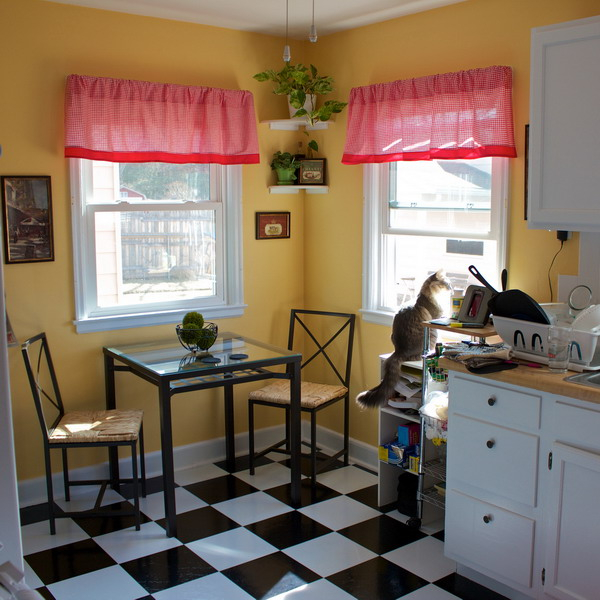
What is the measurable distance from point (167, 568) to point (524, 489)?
149 centimetres

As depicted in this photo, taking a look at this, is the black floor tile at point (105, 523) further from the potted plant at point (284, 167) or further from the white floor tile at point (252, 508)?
the potted plant at point (284, 167)

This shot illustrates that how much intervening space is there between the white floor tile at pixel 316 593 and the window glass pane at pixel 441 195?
1731mm

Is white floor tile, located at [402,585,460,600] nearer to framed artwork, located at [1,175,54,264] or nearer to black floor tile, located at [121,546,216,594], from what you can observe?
black floor tile, located at [121,546,216,594]


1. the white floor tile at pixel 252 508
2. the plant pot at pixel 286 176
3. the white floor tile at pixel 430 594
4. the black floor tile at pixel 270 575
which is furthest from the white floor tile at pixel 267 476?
the plant pot at pixel 286 176

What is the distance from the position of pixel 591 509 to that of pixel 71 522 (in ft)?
7.67

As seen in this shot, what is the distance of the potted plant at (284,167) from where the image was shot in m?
4.25

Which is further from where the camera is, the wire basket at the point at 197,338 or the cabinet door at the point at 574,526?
the wire basket at the point at 197,338

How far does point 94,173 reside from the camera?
377 cm

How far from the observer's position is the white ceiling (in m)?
3.54

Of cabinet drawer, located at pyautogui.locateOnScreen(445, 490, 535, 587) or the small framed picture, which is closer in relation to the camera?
cabinet drawer, located at pyautogui.locateOnScreen(445, 490, 535, 587)

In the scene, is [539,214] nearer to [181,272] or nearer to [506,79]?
[506,79]

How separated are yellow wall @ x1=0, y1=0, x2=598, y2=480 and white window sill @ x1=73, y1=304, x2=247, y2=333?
54 mm

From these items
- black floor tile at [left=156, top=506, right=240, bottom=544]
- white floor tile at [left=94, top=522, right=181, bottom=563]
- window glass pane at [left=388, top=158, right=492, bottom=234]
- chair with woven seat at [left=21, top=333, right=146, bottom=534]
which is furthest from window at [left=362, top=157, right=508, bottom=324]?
white floor tile at [left=94, top=522, right=181, bottom=563]

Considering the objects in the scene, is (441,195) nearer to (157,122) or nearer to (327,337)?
(327,337)
